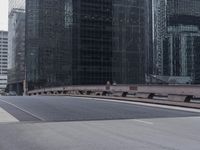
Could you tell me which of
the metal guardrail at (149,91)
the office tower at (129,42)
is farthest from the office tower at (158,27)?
the metal guardrail at (149,91)

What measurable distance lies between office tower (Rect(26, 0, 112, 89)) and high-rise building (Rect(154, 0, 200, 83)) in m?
32.9

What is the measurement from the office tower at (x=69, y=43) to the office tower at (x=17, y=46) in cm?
944

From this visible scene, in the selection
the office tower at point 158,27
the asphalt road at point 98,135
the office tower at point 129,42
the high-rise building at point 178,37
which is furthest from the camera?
the office tower at point 158,27

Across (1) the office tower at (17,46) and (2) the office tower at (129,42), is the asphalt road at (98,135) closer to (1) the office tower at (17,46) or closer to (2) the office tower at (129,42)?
(2) the office tower at (129,42)

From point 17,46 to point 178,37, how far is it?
58127mm

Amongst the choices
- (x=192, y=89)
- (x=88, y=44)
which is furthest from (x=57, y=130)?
(x=88, y=44)

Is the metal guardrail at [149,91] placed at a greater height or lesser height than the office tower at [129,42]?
lesser

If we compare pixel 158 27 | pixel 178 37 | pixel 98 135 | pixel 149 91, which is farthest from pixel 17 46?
pixel 98 135

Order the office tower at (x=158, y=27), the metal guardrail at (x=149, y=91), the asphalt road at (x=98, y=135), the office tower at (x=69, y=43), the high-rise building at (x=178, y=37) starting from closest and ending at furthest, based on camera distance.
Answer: the asphalt road at (x=98, y=135)
the metal guardrail at (x=149, y=91)
the office tower at (x=69, y=43)
the high-rise building at (x=178, y=37)
the office tower at (x=158, y=27)

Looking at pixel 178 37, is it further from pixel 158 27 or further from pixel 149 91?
pixel 149 91

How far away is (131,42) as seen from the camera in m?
115

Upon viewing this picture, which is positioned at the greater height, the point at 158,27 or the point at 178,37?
the point at 158,27

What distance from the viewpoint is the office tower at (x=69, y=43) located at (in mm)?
104188

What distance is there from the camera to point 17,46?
13400cm
